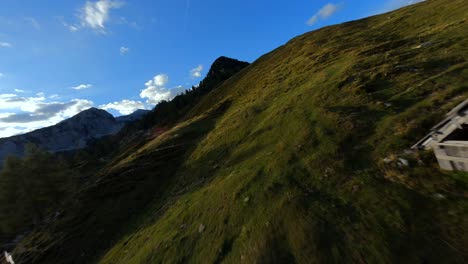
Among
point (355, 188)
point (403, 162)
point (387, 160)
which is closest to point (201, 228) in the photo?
point (355, 188)

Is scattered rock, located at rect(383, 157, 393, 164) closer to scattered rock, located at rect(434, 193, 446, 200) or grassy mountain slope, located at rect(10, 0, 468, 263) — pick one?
grassy mountain slope, located at rect(10, 0, 468, 263)

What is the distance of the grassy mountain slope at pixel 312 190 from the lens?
12273 millimetres

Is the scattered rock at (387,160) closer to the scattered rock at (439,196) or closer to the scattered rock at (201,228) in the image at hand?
the scattered rock at (439,196)

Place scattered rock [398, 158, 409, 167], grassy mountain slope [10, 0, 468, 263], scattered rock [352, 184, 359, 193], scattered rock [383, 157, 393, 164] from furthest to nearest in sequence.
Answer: scattered rock [383, 157, 393, 164], scattered rock [398, 158, 409, 167], scattered rock [352, 184, 359, 193], grassy mountain slope [10, 0, 468, 263]

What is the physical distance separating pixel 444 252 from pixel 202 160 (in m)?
28.3

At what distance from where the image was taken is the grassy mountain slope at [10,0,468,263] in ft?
40.3

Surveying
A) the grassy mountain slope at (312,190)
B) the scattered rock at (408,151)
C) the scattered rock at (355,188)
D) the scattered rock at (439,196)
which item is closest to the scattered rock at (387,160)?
the grassy mountain slope at (312,190)

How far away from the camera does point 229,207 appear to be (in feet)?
62.7

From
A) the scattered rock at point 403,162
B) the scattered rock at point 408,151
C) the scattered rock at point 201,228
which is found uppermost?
the scattered rock at point 408,151

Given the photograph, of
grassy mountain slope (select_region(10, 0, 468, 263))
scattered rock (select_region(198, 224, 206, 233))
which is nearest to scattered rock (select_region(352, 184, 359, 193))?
grassy mountain slope (select_region(10, 0, 468, 263))

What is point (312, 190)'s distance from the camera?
16828 mm

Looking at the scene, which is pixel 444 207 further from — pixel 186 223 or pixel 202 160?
pixel 202 160

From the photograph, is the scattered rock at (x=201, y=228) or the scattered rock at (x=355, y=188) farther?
the scattered rock at (x=201, y=228)

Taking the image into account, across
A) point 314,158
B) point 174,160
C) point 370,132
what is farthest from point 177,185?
point 370,132
